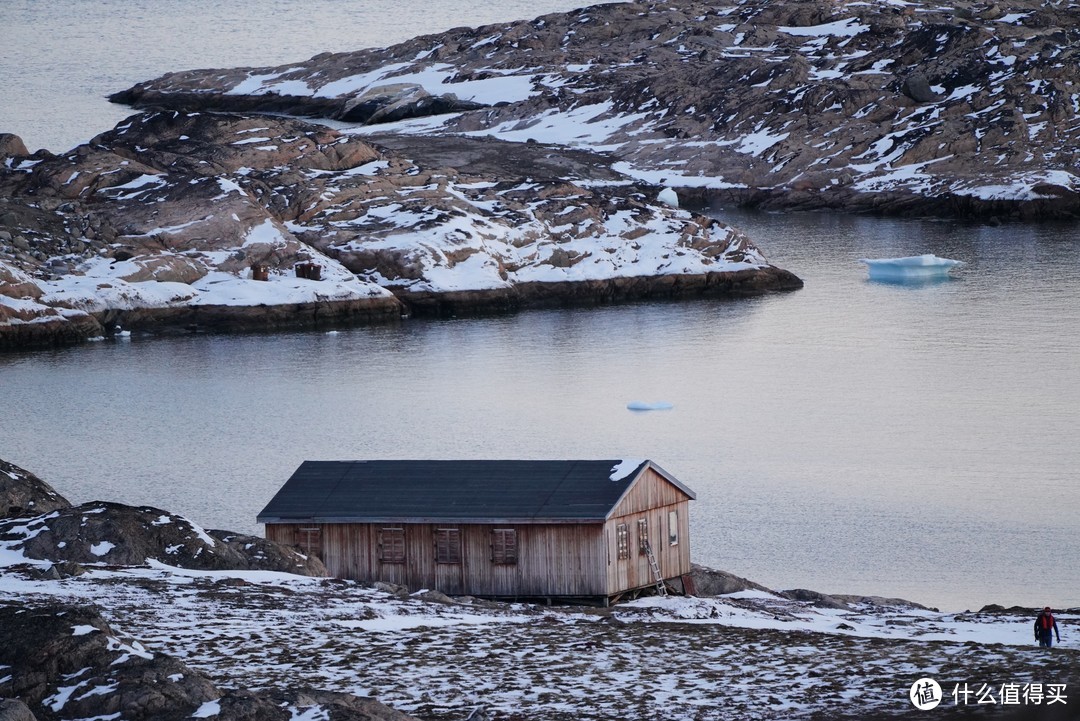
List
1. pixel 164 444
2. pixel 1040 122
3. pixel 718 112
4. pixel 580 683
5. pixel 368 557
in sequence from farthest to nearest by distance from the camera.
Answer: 1. pixel 718 112
2. pixel 1040 122
3. pixel 164 444
4. pixel 368 557
5. pixel 580 683

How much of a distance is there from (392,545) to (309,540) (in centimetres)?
149

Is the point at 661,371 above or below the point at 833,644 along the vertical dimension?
above

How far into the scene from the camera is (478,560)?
27.7 meters

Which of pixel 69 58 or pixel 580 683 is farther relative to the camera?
pixel 69 58

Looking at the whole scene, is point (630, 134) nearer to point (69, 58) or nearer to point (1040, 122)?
point (1040, 122)

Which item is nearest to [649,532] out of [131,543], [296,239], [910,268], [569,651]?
[569,651]

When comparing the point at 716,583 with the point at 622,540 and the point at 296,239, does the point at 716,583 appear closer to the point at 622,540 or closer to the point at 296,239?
the point at 622,540

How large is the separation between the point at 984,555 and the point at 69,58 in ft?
516

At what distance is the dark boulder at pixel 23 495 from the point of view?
29.1 m

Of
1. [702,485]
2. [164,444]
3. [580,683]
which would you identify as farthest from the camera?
[164,444]

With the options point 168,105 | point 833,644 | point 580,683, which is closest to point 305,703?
point 580,683

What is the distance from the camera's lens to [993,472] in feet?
132

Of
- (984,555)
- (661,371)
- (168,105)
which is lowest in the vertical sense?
(984,555)

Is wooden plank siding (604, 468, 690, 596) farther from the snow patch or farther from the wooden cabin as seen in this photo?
the snow patch
